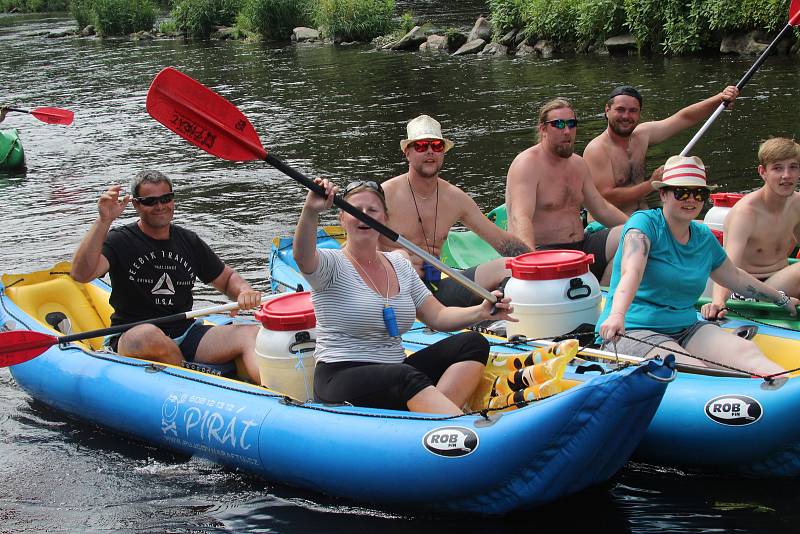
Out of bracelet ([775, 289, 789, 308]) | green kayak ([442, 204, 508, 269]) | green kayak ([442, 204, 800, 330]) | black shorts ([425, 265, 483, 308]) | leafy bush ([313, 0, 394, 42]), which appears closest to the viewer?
bracelet ([775, 289, 789, 308])

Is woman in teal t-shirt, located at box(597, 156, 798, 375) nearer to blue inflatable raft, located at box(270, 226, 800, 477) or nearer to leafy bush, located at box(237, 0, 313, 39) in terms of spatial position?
blue inflatable raft, located at box(270, 226, 800, 477)

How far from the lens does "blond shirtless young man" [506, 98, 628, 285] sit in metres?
6.79

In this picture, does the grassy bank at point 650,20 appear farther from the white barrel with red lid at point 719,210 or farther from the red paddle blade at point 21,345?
the red paddle blade at point 21,345

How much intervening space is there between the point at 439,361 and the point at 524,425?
2.50 feet

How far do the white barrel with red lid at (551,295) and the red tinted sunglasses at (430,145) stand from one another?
1.04 m

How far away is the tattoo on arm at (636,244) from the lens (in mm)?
4926

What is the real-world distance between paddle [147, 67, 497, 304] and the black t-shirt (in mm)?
1148

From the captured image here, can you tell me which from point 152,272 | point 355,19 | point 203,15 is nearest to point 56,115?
point 152,272

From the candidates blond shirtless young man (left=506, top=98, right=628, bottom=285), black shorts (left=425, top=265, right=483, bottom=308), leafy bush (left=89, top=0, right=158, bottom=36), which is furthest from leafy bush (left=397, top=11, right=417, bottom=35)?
black shorts (left=425, top=265, right=483, bottom=308)

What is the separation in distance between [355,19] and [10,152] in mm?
16041

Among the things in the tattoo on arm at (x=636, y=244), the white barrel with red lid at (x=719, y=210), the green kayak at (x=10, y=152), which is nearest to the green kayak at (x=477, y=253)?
the white barrel with red lid at (x=719, y=210)

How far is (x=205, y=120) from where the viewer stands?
4.89 metres

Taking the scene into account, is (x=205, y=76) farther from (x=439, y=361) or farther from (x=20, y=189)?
(x=439, y=361)

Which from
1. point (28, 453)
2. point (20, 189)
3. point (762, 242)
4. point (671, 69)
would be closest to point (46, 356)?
point (28, 453)
